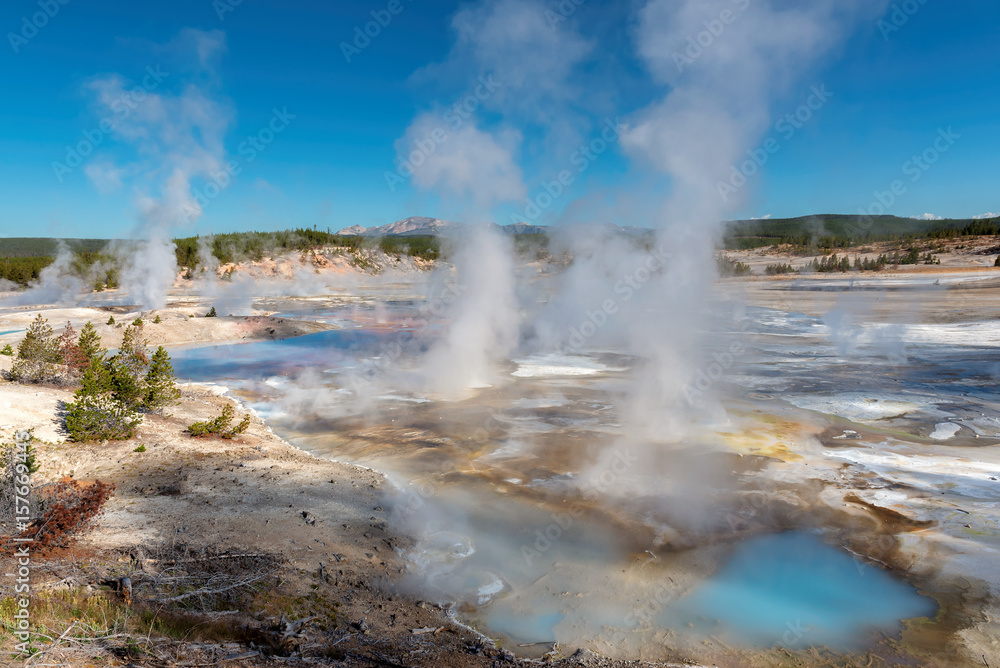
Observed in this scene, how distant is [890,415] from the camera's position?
11977mm

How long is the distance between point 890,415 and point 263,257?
225 ft

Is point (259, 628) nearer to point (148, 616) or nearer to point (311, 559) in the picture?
point (148, 616)

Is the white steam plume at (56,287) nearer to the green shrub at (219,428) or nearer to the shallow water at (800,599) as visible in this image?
the green shrub at (219,428)

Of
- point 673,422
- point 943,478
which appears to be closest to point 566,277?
point 673,422

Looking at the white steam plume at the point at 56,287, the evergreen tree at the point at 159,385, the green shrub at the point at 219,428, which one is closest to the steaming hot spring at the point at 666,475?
the green shrub at the point at 219,428

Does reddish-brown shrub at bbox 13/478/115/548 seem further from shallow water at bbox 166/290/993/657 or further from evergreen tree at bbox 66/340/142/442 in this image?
shallow water at bbox 166/290/993/657

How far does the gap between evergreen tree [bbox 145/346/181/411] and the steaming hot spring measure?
6.52 feet

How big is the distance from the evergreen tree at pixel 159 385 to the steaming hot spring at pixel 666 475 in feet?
6.52

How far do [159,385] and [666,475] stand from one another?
9918 millimetres

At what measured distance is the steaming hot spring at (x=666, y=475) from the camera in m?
5.44

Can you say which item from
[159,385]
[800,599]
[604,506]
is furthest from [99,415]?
[800,599]

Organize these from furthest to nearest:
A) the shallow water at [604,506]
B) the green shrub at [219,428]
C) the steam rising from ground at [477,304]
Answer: the steam rising from ground at [477,304] → the green shrub at [219,428] → the shallow water at [604,506]

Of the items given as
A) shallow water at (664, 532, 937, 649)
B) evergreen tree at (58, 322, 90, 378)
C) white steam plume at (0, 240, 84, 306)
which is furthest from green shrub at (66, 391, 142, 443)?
white steam plume at (0, 240, 84, 306)

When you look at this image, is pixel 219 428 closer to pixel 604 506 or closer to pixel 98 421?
pixel 98 421
